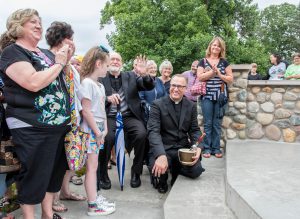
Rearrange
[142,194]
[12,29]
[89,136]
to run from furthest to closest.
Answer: [142,194] → [89,136] → [12,29]

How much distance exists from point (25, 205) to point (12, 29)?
125 cm

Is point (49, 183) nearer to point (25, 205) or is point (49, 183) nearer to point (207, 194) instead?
point (25, 205)

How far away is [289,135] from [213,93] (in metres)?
1.44

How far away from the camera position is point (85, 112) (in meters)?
2.92

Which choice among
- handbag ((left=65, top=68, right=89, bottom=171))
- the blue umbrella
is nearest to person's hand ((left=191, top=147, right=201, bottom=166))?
the blue umbrella

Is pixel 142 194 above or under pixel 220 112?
under

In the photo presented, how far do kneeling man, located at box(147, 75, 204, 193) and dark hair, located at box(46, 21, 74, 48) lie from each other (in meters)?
1.46

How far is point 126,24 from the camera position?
16375 millimetres

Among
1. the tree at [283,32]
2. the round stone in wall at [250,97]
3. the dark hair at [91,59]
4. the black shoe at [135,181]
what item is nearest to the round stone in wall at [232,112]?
the round stone in wall at [250,97]

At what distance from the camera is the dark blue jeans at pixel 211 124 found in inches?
185

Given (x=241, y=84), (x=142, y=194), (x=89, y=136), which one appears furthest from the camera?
(x=241, y=84)

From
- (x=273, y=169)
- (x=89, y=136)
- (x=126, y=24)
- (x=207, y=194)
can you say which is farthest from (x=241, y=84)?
(x=126, y=24)

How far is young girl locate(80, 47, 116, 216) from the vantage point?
2953 mm

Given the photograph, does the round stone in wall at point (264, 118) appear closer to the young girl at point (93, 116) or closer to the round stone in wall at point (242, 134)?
the round stone in wall at point (242, 134)
